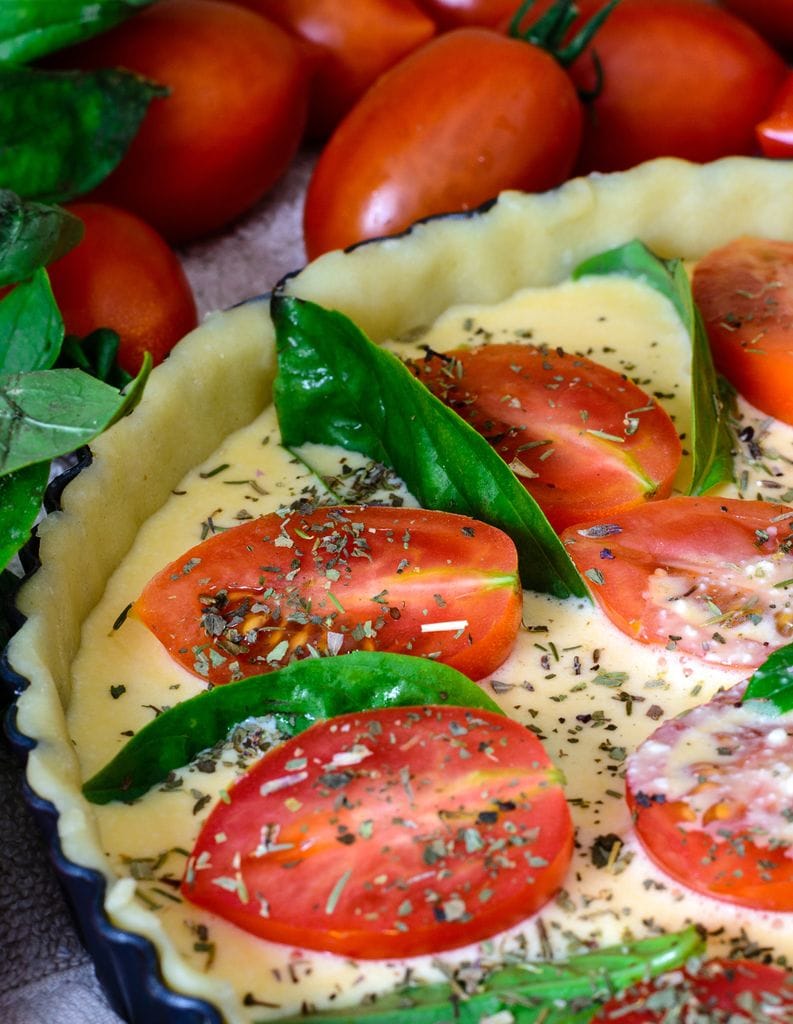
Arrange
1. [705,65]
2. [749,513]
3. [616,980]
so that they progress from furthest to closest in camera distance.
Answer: [705,65] → [749,513] → [616,980]

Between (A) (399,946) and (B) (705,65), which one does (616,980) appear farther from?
(B) (705,65)

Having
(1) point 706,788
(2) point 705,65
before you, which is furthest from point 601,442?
(2) point 705,65

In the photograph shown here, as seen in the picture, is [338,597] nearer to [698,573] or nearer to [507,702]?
[507,702]

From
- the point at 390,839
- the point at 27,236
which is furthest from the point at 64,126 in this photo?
the point at 390,839

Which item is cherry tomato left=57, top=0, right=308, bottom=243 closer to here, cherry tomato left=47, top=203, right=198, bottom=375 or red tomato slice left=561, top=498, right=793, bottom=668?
cherry tomato left=47, top=203, right=198, bottom=375

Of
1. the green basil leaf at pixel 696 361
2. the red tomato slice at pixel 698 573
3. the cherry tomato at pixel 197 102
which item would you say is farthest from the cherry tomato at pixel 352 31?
the red tomato slice at pixel 698 573
